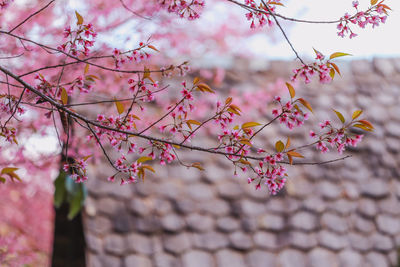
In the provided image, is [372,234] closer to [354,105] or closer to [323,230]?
[323,230]

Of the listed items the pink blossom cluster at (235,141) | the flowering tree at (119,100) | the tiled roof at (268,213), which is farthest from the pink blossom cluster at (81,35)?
the tiled roof at (268,213)

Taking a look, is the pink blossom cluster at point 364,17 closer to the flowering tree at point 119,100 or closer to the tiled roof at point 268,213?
the flowering tree at point 119,100

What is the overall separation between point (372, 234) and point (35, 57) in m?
2.96

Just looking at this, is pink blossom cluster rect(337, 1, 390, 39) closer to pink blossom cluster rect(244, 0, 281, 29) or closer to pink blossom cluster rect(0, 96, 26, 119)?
pink blossom cluster rect(244, 0, 281, 29)

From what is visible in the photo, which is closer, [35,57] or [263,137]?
[35,57]

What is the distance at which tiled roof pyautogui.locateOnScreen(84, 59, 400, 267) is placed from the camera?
10.8ft

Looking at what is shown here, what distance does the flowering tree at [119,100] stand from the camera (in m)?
1.60

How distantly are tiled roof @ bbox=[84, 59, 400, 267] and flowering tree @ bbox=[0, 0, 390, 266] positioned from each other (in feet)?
1.11

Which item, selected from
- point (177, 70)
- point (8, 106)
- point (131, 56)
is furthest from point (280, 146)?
point (8, 106)

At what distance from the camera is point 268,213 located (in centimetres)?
370

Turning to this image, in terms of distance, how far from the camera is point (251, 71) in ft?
14.5

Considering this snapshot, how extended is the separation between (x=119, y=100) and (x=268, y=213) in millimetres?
2384

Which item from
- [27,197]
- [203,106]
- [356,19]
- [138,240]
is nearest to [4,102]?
[356,19]

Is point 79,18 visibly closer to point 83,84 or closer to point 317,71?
point 83,84
